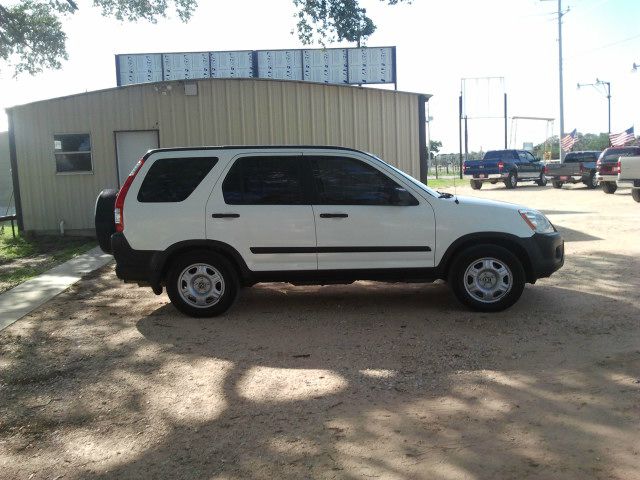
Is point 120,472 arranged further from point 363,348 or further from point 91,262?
point 91,262

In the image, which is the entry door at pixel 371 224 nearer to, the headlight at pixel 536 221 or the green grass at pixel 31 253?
the headlight at pixel 536 221

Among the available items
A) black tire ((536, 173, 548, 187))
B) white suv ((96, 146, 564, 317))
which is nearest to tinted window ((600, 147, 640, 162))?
black tire ((536, 173, 548, 187))

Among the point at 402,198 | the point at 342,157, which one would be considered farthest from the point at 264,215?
the point at 402,198

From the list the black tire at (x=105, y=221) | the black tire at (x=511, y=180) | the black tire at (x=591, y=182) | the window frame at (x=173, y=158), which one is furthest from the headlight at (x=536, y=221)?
the black tire at (x=511, y=180)

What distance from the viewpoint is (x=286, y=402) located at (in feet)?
13.9

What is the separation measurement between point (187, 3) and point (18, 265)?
32.4ft

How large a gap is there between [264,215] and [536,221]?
9.28 feet

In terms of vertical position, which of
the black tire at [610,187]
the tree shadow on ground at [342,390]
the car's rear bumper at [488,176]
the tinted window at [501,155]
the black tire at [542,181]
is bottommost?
the tree shadow on ground at [342,390]

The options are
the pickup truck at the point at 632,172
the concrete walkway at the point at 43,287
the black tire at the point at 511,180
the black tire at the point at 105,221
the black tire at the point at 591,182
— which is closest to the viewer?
the black tire at the point at 105,221

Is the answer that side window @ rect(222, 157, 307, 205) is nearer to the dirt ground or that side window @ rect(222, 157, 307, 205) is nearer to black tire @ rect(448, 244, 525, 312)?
the dirt ground

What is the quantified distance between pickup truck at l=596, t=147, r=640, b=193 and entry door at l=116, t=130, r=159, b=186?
657 inches

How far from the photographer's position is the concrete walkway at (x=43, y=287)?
7.21 metres

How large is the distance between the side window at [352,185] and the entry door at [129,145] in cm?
869

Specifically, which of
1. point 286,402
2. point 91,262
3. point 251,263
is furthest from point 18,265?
point 286,402
